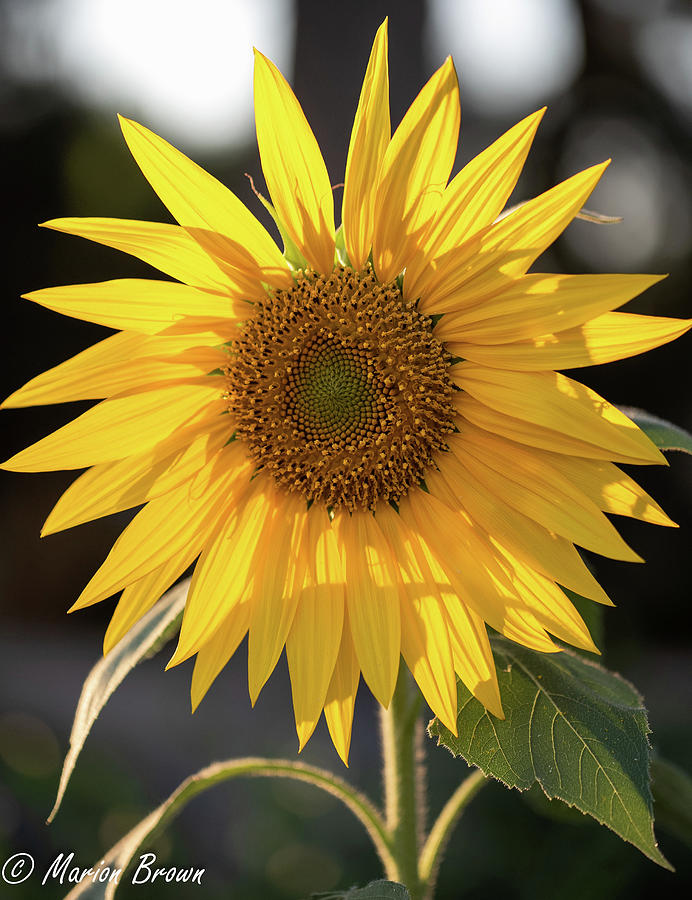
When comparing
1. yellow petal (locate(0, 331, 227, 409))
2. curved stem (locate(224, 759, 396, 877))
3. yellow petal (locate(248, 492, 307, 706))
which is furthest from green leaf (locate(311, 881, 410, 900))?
yellow petal (locate(0, 331, 227, 409))

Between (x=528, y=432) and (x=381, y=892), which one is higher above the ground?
(x=528, y=432)

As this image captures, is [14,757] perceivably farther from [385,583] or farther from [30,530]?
[385,583]

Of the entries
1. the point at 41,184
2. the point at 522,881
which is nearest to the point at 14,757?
the point at 522,881

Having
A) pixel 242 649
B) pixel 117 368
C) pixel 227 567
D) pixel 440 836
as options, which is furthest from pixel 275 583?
pixel 242 649

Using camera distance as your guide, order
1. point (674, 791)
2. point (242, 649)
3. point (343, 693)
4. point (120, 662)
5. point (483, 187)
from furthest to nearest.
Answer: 1. point (242, 649)
2. point (674, 791)
3. point (120, 662)
4. point (343, 693)
5. point (483, 187)

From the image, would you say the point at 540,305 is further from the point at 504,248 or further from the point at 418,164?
the point at 418,164
